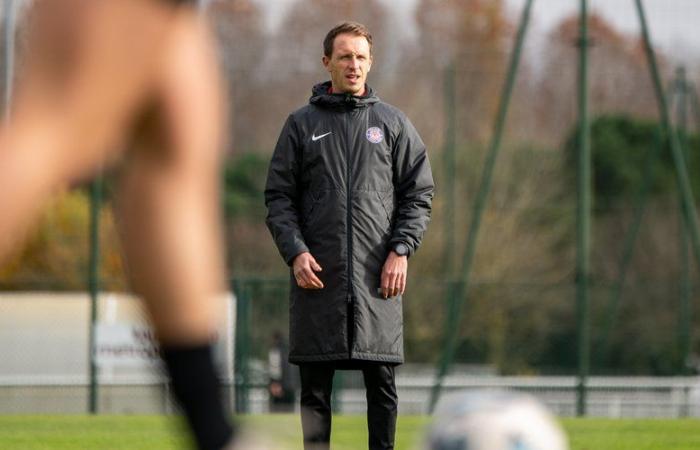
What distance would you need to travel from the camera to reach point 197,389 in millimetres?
2922

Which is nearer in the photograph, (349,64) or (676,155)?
(349,64)

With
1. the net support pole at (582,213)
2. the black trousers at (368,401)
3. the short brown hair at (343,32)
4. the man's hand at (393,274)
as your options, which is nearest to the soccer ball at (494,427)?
the black trousers at (368,401)

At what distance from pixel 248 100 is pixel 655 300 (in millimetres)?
8325

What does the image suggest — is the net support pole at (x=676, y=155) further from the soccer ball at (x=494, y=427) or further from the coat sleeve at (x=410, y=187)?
the soccer ball at (x=494, y=427)

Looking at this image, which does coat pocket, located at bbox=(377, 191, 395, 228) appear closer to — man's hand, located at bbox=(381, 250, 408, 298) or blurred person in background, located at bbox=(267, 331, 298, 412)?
man's hand, located at bbox=(381, 250, 408, 298)

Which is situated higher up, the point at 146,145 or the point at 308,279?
the point at 146,145

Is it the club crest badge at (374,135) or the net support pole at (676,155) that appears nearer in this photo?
the club crest badge at (374,135)

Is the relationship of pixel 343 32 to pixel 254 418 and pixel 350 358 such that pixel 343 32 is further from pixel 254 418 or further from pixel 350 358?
pixel 254 418

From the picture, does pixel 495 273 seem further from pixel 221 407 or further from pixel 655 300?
pixel 221 407

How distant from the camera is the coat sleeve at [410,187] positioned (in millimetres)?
5949

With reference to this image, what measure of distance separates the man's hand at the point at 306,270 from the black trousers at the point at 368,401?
0.31 m

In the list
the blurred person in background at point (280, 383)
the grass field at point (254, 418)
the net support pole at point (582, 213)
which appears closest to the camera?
the grass field at point (254, 418)

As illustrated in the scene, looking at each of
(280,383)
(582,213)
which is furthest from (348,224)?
(280,383)

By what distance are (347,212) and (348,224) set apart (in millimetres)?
48
